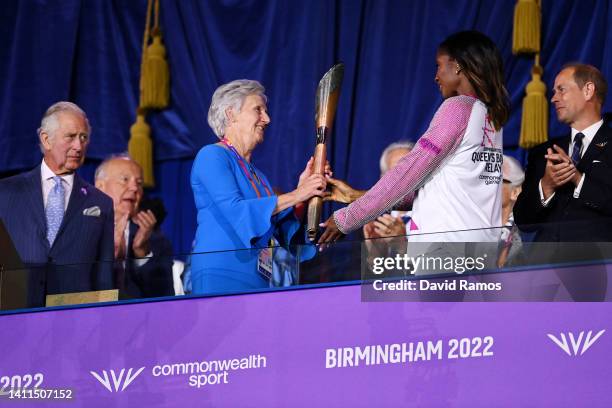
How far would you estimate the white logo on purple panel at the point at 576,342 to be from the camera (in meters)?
2.62

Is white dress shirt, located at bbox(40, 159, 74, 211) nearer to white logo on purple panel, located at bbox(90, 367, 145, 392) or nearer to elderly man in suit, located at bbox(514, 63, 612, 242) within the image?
white logo on purple panel, located at bbox(90, 367, 145, 392)

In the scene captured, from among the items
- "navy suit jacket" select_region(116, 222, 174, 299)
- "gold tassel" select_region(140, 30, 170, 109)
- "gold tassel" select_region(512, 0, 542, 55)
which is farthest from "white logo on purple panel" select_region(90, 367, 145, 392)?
"gold tassel" select_region(140, 30, 170, 109)

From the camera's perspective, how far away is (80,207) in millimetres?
4191

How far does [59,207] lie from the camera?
4.24m

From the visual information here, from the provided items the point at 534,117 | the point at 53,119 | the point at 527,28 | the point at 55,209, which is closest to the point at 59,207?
the point at 55,209

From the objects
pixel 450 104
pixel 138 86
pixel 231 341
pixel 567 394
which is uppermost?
pixel 138 86

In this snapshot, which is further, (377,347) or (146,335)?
(146,335)

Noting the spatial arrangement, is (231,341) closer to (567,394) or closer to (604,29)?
(567,394)

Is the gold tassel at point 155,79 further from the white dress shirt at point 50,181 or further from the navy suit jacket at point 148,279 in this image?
the navy suit jacket at point 148,279

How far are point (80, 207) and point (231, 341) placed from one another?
1501 mm

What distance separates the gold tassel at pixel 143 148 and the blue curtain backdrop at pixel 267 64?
0.10m

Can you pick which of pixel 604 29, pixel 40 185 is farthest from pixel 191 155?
pixel 604 29

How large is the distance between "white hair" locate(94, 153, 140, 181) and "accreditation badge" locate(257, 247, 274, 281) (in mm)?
2956

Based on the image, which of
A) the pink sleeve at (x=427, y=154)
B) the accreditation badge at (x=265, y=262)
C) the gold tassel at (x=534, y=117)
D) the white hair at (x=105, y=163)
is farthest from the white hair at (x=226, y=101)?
the white hair at (x=105, y=163)
